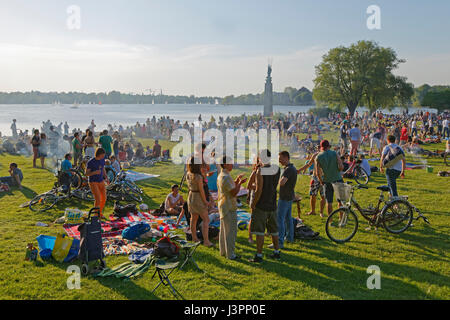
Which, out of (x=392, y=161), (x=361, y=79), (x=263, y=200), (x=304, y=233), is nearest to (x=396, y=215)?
(x=392, y=161)

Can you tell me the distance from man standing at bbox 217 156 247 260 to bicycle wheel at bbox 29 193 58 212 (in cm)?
577

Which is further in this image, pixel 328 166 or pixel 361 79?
pixel 361 79

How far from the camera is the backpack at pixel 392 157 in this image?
8227 mm

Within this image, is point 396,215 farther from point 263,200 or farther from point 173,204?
point 173,204

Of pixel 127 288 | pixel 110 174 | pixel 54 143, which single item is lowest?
pixel 127 288

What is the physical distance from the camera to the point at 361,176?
12.8 meters

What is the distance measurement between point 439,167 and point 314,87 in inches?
1526

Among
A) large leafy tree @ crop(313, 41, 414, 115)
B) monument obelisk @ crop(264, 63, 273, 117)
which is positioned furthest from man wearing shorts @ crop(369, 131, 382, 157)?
monument obelisk @ crop(264, 63, 273, 117)

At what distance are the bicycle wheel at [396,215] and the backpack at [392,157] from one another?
1214mm

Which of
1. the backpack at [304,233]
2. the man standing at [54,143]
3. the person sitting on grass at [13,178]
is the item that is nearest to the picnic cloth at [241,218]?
the backpack at [304,233]

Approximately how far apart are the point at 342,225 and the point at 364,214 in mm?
779

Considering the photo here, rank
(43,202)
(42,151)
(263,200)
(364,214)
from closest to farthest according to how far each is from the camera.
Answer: (263,200) → (364,214) → (43,202) → (42,151)
